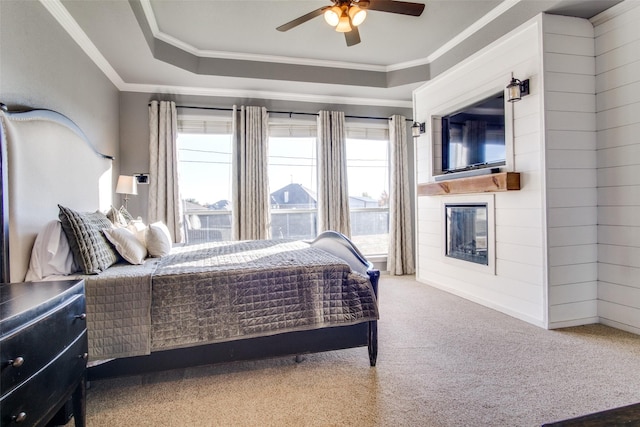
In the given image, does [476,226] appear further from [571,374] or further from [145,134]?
[145,134]

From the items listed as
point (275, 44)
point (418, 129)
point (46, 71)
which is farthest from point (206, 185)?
point (418, 129)

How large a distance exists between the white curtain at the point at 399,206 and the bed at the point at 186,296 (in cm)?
265

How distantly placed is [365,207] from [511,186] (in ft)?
7.87

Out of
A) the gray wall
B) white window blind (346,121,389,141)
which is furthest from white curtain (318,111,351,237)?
the gray wall

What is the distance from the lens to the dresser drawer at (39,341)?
99 centimetres

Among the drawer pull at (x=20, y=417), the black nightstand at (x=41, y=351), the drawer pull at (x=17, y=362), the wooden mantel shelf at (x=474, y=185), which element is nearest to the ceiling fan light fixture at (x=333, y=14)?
the wooden mantel shelf at (x=474, y=185)

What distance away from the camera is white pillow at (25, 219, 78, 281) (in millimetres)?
1851

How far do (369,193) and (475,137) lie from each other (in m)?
1.93

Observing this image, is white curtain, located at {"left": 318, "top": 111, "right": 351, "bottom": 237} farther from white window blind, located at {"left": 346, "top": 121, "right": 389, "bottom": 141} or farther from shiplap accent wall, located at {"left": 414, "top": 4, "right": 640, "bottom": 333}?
shiplap accent wall, located at {"left": 414, "top": 4, "right": 640, "bottom": 333}

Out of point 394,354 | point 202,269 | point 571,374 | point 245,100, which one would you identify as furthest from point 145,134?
point 571,374

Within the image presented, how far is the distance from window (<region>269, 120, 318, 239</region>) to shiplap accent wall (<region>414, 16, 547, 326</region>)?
190 cm

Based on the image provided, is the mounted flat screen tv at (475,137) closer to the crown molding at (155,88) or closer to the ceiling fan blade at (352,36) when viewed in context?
the crown molding at (155,88)

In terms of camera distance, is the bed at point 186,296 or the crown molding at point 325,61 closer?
the bed at point 186,296

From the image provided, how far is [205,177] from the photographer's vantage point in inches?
176
